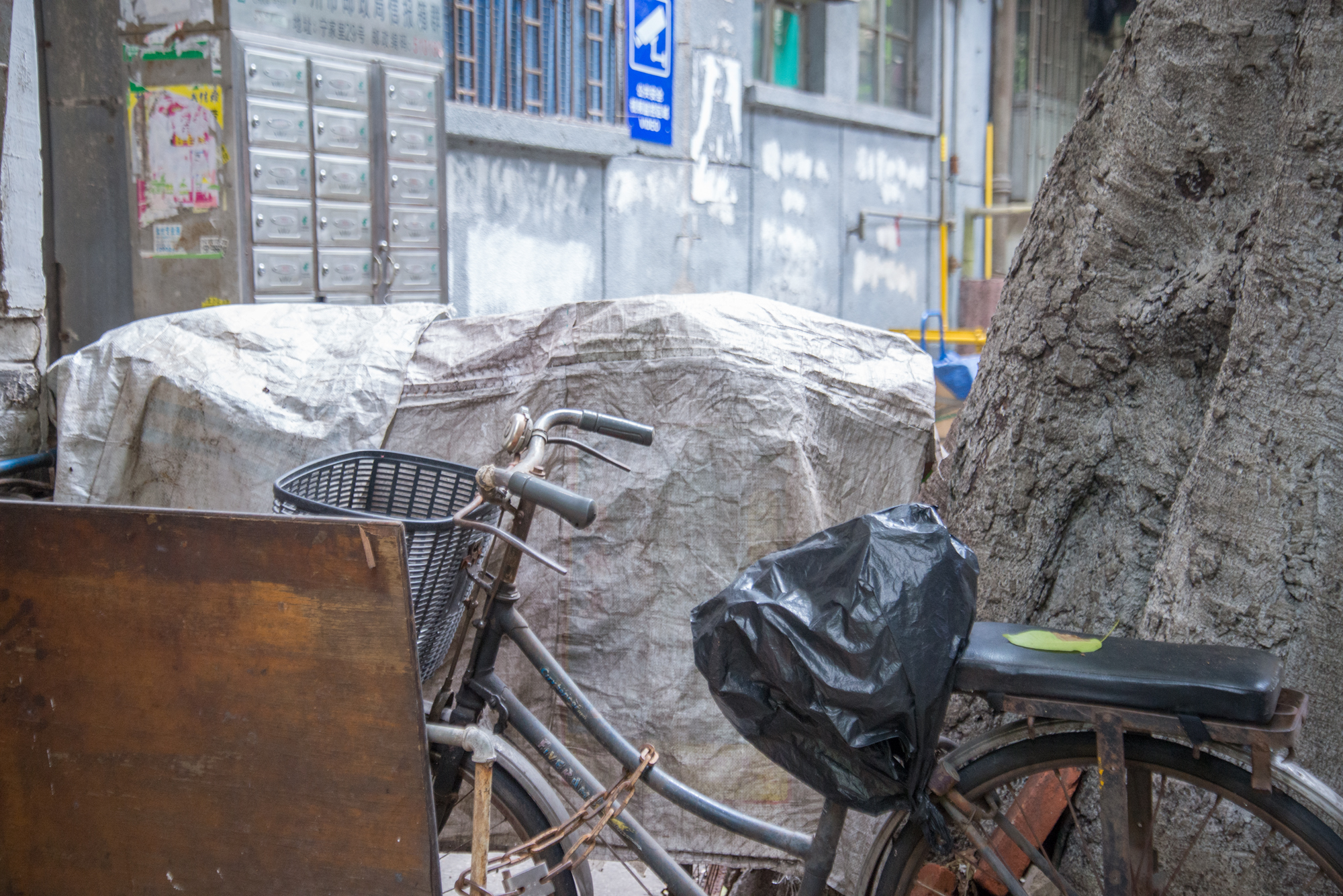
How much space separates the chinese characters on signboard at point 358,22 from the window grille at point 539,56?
4.55 feet

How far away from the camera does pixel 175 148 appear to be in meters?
4.38

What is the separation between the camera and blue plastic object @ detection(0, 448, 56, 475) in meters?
2.64

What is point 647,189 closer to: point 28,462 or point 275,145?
point 275,145

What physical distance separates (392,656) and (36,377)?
201cm

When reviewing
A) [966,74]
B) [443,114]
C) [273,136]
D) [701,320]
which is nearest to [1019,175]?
[966,74]

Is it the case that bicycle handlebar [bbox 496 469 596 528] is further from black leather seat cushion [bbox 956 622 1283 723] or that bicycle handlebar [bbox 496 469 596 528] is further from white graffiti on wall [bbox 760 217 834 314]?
white graffiti on wall [bbox 760 217 834 314]

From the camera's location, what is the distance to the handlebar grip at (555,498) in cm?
149

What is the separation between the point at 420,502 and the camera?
2.16 m

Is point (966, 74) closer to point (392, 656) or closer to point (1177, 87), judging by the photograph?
point (1177, 87)

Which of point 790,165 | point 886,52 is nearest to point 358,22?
point 790,165

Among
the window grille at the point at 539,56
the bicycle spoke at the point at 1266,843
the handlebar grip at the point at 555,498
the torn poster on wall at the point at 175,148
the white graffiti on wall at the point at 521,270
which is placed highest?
the window grille at the point at 539,56

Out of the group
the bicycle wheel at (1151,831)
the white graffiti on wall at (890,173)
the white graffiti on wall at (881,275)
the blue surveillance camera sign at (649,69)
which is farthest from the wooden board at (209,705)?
the white graffiti on wall at (890,173)

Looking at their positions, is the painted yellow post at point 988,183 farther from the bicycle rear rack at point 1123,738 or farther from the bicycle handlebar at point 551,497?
the bicycle handlebar at point 551,497

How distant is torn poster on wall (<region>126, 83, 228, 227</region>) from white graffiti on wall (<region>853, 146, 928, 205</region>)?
711cm
